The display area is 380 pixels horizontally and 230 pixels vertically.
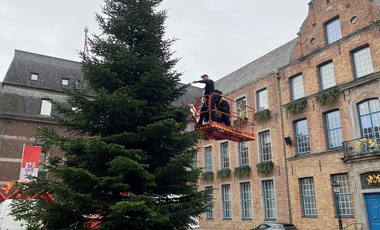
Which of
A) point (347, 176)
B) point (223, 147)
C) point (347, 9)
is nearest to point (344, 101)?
point (347, 176)

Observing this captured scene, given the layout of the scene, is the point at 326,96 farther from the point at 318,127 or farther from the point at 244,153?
the point at 244,153

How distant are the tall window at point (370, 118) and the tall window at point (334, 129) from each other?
1263 millimetres

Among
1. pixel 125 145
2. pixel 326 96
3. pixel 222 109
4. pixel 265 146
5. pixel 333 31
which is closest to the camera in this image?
pixel 125 145

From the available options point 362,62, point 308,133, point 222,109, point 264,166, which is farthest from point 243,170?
point 222,109

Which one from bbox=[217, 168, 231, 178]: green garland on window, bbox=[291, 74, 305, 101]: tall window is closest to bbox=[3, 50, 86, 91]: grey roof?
bbox=[217, 168, 231, 178]: green garland on window

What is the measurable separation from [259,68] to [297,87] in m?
5.38

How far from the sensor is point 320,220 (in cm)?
1655

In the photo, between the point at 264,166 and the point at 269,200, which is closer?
the point at 269,200

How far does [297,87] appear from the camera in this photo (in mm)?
19656

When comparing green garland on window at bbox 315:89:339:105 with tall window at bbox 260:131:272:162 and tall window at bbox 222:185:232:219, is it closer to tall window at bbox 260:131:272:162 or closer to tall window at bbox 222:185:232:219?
tall window at bbox 260:131:272:162

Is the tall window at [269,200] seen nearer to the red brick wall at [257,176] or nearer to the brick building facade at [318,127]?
the brick building facade at [318,127]

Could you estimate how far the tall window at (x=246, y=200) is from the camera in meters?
21.2

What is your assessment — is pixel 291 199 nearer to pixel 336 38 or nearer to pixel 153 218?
pixel 336 38

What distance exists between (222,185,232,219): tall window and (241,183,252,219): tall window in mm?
1449
